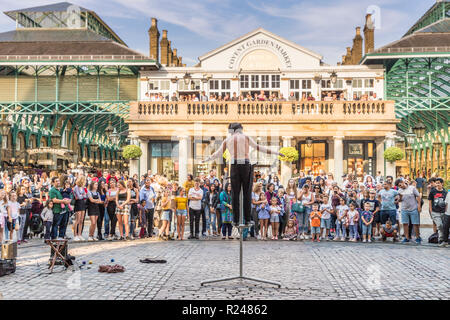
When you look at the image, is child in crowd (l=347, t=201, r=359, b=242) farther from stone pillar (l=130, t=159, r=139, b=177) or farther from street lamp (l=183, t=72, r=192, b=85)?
street lamp (l=183, t=72, r=192, b=85)

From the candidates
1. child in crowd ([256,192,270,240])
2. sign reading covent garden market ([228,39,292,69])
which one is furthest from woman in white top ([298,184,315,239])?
sign reading covent garden market ([228,39,292,69])

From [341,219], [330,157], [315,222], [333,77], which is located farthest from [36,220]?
[333,77]

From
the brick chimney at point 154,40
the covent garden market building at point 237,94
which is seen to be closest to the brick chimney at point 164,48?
the covent garden market building at point 237,94

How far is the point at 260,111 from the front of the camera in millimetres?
24125

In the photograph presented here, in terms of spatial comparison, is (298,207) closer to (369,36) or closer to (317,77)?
(317,77)

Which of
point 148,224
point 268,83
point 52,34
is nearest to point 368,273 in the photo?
point 148,224

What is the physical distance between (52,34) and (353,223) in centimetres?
3010

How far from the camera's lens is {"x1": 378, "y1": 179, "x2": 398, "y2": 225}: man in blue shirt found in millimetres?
13586

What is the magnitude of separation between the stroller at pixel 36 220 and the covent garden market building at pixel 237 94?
10028mm

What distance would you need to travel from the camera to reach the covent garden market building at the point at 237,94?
24000 mm

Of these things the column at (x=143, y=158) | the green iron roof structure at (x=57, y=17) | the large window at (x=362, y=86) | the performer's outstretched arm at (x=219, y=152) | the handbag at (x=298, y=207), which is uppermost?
the green iron roof structure at (x=57, y=17)

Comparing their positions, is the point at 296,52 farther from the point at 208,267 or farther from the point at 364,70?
the point at 208,267

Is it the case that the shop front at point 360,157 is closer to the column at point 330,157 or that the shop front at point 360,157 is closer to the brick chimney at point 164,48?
the column at point 330,157

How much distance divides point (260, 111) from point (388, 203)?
38.1ft
